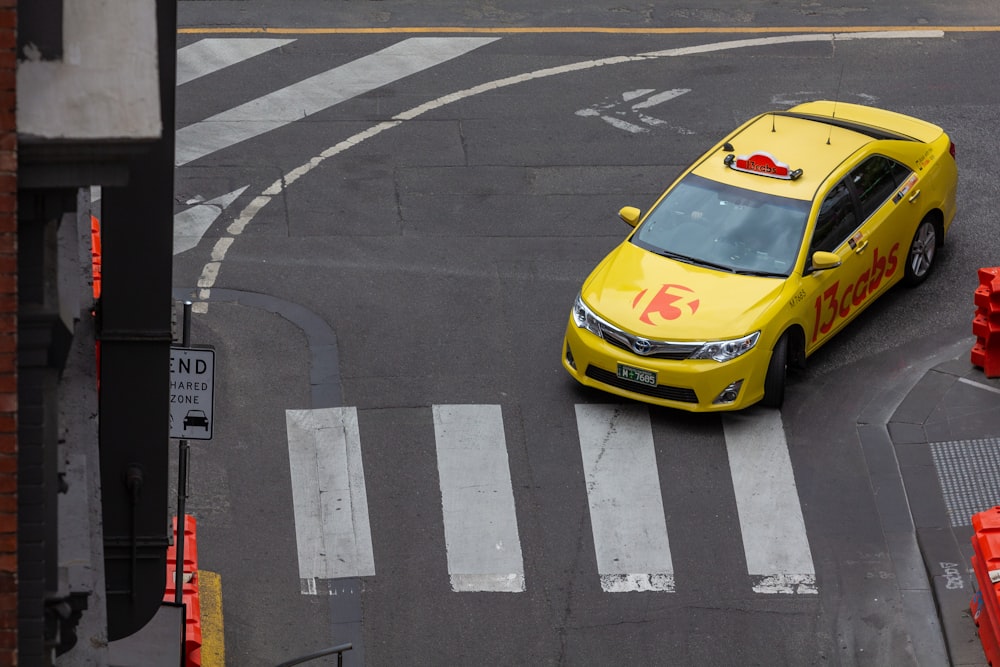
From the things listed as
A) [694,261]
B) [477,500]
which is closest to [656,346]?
[694,261]

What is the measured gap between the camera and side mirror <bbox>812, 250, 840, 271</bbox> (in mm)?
13786

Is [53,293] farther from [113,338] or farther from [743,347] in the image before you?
[743,347]

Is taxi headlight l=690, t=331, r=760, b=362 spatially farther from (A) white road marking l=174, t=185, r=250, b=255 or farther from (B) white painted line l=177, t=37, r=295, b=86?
(B) white painted line l=177, t=37, r=295, b=86

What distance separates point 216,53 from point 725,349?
974 cm

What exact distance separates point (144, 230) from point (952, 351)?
30.4ft

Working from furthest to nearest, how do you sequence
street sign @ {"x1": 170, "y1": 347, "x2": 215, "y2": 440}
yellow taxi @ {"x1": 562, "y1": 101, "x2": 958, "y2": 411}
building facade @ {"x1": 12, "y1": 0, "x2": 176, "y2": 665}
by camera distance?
yellow taxi @ {"x1": 562, "y1": 101, "x2": 958, "y2": 411}, street sign @ {"x1": 170, "y1": 347, "x2": 215, "y2": 440}, building facade @ {"x1": 12, "y1": 0, "x2": 176, "y2": 665}

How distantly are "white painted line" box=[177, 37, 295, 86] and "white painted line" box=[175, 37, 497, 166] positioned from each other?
1114 millimetres

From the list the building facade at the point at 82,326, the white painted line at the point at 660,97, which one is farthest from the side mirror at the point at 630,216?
the building facade at the point at 82,326

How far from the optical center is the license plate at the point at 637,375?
13.6 meters

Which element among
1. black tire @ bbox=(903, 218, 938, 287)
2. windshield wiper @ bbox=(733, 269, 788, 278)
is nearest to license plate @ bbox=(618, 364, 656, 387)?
windshield wiper @ bbox=(733, 269, 788, 278)

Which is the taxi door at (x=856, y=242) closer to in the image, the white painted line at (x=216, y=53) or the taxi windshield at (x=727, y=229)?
the taxi windshield at (x=727, y=229)

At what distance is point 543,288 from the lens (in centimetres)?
1570

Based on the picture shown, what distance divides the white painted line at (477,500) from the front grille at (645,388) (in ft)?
3.05

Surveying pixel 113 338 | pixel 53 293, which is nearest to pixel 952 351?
pixel 113 338
